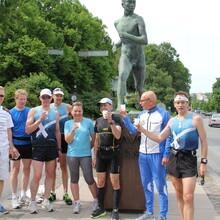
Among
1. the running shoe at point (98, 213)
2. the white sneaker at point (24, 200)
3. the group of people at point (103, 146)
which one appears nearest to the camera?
the group of people at point (103, 146)

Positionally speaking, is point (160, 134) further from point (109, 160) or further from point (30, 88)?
point (30, 88)

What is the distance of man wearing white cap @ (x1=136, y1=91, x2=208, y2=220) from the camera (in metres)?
3.85

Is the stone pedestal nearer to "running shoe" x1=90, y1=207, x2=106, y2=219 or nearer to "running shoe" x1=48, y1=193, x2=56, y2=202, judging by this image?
"running shoe" x1=90, y1=207, x2=106, y2=219

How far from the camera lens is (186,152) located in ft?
12.9

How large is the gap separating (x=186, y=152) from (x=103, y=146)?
1354mm

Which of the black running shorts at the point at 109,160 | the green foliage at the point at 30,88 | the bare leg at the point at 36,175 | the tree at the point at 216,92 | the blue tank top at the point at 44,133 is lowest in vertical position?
the bare leg at the point at 36,175

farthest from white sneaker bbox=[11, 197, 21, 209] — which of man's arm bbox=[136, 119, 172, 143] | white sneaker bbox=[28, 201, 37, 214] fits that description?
man's arm bbox=[136, 119, 172, 143]

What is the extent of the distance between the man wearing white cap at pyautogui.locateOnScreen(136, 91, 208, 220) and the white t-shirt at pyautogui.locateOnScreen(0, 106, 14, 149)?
7.40ft

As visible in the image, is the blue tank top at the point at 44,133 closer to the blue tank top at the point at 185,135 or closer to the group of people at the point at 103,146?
the group of people at the point at 103,146

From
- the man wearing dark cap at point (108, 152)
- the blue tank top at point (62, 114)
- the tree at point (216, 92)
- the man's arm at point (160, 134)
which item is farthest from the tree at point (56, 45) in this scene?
the tree at point (216, 92)

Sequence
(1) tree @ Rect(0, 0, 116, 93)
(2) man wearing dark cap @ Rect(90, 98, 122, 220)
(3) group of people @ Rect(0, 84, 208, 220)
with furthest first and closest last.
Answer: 1. (1) tree @ Rect(0, 0, 116, 93)
2. (2) man wearing dark cap @ Rect(90, 98, 122, 220)
3. (3) group of people @ Rect(0, 84, 208, 220)

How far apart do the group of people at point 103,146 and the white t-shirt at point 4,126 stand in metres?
0.02

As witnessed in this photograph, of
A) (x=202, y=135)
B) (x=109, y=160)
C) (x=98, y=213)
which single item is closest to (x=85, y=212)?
(x=98, y=213)

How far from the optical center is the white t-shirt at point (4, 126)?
5.03 metres
